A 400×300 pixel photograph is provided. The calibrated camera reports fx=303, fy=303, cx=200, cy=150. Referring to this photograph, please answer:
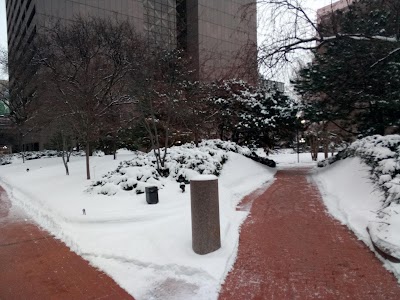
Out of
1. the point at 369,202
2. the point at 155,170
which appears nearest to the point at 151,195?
the point at 155,170

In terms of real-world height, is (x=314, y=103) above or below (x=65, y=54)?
below

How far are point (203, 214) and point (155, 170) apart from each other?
217 inches

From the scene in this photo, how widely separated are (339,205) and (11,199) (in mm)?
10651

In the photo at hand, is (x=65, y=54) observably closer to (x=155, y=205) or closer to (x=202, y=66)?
(x=202, y=66)

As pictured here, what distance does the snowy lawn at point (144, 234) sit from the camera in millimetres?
3764

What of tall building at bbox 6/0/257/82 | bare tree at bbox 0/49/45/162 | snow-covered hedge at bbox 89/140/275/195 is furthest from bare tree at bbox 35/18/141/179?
bare tree at bbox 0/49/45/162

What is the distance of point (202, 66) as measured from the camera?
54.0 feet

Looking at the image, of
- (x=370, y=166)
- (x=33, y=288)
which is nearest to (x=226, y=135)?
(x=370, y=166)

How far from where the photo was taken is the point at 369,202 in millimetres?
6453

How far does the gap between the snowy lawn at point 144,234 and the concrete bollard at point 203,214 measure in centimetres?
16

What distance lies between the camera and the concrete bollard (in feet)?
14.5

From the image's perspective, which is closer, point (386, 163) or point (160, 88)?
point (386, 163)

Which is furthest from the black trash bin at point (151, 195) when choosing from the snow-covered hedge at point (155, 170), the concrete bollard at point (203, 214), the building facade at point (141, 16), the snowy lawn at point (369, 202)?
the building facade at point (141, 16)

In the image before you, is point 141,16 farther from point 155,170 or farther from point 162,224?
point 162,224
